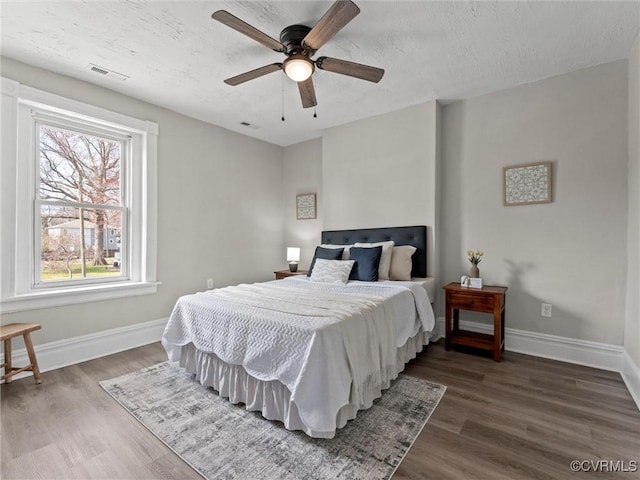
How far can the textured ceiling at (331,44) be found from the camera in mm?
1993

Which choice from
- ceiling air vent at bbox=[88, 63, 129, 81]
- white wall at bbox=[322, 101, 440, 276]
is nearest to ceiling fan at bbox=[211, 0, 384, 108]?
ceiling air vent at bbox=[88, 63, 129, 81]

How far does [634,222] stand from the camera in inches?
94.3

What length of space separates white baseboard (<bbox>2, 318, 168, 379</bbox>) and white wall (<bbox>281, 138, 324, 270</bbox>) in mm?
2231

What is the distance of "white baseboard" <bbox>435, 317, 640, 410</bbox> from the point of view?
2.43 metres

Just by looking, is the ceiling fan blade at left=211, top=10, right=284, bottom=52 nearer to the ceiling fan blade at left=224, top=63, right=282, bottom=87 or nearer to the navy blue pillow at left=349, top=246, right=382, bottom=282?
the ceiling fan blade at left=224, top=63, right=282, bottom=87

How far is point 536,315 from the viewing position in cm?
298

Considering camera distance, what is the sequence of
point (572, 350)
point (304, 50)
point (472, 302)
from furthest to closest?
point (472, 302) → point (572, 350) → point (304, 50)

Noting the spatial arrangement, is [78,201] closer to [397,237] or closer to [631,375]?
[397,237]

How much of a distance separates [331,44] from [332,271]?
2.03m

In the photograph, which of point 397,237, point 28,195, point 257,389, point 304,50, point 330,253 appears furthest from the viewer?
point 397,237

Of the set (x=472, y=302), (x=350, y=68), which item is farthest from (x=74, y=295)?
(x=472, y=302)

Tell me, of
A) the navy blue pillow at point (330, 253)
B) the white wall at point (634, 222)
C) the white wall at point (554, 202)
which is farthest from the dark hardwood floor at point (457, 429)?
the navy blue pillow at point (330, 253)

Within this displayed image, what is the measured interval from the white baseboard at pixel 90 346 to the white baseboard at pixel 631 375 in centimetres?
432

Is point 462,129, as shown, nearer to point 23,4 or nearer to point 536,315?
point 536,315
